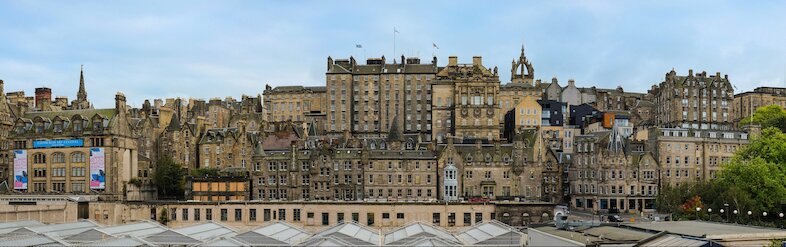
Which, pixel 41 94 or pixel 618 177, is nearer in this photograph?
pixel 618 177

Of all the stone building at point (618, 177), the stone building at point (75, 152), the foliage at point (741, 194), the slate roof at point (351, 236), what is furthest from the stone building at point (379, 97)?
the slate roof at point (351, 236)

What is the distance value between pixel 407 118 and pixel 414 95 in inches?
161

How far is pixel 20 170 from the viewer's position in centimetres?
12319

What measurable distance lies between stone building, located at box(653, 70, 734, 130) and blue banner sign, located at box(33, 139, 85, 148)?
287ft

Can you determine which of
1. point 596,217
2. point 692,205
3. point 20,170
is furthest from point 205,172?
point 692,205

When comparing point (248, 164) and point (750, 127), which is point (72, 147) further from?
point (750, 127)

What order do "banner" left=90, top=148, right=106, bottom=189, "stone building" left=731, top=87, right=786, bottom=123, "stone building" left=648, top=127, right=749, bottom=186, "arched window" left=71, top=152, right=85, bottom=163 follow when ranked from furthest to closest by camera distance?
"stone building" left=731, top=87, right=786, bottom=123
"arched window" left=71, top=152, right=85, bottom=163
"stone building" left=648, top=127, right=749, bottom=186
"banner" left=90, top=148, right=106, bottom=189

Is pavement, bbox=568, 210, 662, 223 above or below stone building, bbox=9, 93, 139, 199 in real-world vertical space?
below

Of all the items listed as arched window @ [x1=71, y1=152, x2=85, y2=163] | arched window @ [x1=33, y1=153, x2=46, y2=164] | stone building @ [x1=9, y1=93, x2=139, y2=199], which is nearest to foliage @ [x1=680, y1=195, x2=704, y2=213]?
stone building @ [x1=9, y1=93, x2=139, y2=199]

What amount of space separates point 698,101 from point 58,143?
96.2 m

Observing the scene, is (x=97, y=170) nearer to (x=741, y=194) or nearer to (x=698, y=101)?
(x=741, y=194)

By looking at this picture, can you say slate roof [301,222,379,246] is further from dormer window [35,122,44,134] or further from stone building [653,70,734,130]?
stone building [653,70,734,130]

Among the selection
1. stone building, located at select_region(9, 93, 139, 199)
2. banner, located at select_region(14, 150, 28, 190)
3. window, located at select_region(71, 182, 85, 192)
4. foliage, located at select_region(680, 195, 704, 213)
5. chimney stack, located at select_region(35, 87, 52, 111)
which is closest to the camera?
foliage, located at select_region(680, 195, 704, 213)

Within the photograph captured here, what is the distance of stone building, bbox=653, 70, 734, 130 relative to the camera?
14350cm
